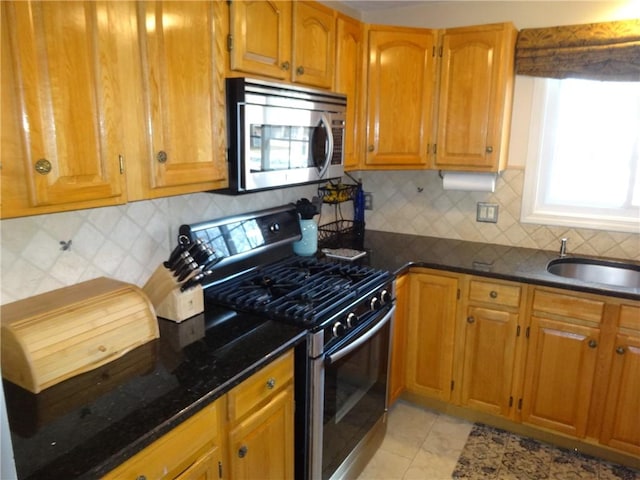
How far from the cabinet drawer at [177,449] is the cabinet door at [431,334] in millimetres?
1500

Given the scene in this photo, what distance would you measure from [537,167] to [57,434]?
8.60 feet

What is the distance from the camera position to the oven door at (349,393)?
1.77 meters

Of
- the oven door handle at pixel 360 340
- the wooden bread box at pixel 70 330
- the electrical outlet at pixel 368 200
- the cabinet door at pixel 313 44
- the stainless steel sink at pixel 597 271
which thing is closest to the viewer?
the wooden bread box at pixel 70 330

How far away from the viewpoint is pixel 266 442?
1.55m

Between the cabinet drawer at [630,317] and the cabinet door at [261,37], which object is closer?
the cabinet door at [261,37]

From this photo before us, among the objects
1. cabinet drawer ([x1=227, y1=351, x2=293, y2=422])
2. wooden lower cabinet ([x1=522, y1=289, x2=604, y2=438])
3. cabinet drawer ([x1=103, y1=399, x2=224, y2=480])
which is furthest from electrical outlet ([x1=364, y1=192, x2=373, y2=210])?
cabinet drawer ([x1=103, y1=399, x2=224, y2=480])

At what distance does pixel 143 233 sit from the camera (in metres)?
1.82

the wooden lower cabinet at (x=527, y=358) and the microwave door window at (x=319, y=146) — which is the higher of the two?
the microwave door window at (x=319, y=146)

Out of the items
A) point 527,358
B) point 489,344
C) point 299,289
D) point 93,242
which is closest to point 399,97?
point 299,289

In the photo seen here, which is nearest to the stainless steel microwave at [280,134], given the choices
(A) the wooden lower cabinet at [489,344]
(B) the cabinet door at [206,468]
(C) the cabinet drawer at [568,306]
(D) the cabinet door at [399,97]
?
(D) the cabinet door at [399,97]

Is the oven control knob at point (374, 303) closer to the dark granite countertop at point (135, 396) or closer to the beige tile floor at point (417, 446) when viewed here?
the dark granite countertop at point (135, 396)

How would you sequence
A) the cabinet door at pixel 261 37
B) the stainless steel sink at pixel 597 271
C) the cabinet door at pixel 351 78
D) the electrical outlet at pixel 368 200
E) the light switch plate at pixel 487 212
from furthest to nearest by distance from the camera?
the electrical outlet at pixel 368 200, the light switch plate at pixel 487 212, the stainless steel sink at pixel 597 271, the cabinet door at pixel 351 78, the cabinet door at pixel 261 37

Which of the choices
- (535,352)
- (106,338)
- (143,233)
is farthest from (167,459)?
(535,352)

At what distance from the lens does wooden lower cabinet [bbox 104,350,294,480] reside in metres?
1.16
